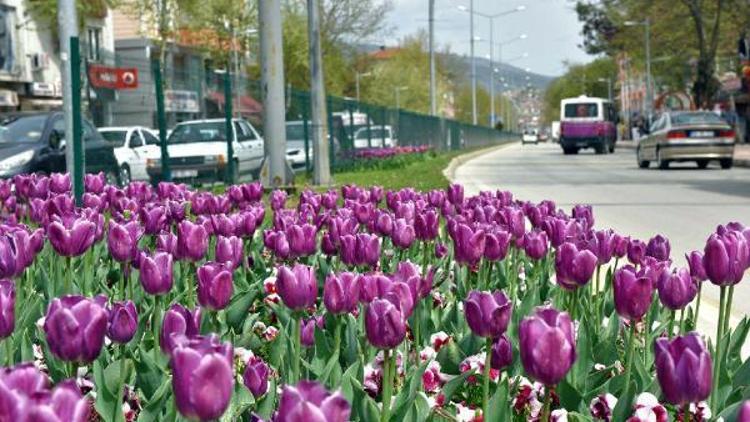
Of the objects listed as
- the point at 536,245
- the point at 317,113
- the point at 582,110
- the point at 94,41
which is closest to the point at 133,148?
the point at 317,113

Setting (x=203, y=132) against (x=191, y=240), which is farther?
(x=203, y=132)

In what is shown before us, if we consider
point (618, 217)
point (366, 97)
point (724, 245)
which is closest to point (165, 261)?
point (724, 245)

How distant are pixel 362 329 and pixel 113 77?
74.8 ft

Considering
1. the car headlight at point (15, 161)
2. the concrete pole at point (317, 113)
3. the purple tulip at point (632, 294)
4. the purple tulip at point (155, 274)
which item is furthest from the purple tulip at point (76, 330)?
the concrete pole at point (317, 113)

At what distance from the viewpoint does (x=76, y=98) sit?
8.67 meters

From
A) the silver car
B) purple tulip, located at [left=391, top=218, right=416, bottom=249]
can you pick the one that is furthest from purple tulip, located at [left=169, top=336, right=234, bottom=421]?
the silver car

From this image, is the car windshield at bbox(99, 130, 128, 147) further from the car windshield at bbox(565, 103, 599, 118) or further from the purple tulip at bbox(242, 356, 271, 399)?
the car windshield at bbox(565, 103, 599, 118)

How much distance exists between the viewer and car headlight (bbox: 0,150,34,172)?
54.0ft

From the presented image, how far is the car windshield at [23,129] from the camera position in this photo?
17594mm

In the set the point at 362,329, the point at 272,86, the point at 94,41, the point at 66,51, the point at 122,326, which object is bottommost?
the point at 362,329

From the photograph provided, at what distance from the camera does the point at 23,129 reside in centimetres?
1783

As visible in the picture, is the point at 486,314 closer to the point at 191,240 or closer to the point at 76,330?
the point at 76,330

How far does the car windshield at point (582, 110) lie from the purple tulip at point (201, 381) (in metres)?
57.6

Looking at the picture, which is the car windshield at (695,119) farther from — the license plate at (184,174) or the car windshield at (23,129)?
the car windshield at (23,129)
